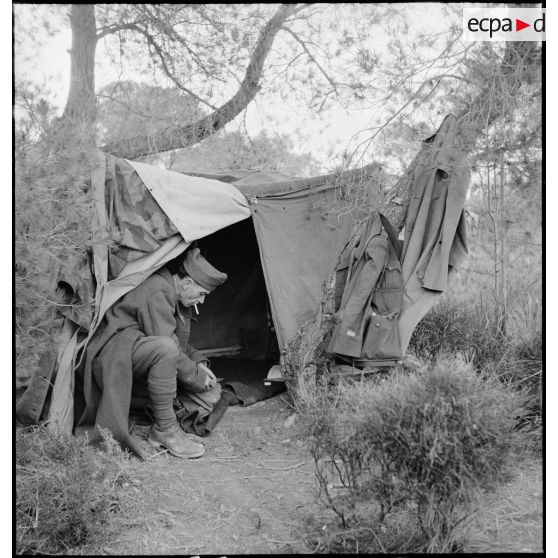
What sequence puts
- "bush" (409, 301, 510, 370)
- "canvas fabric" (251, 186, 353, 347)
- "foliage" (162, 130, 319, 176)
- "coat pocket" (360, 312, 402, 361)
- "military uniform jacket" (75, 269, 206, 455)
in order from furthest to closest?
1. "foliage" (162, 130, 319, 176)
2. "canvas fabric" (251, 186, 353, 347)
3. "bush" (409, 301, 510, 370)
4. "coat pocket" (360, 312, 402, 361)
5. "military uniform jacket" (75, 269, 206, 455)

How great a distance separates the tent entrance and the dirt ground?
211 centimetres

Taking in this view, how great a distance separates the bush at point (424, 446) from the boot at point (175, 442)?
1457 millimetres

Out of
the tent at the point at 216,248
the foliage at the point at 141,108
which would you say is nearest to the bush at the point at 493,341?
the tent at the point at 216,248

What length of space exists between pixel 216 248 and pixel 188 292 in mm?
1978

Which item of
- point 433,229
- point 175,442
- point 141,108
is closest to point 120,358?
point 175,442

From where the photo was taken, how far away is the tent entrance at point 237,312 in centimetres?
655

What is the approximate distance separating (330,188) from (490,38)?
6.42 ft

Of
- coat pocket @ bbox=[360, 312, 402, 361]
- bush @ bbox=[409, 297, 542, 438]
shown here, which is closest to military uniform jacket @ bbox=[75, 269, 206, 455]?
coat pocket @ bbox=[360, 312, 402, 361]

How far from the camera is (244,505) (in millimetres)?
3473

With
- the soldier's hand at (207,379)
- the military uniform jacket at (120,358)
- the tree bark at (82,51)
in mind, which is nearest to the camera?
the military uniform jacket at (120,358)

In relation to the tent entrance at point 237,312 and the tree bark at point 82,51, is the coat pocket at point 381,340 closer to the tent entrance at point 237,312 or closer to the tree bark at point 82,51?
the tent entrance at point 237,312

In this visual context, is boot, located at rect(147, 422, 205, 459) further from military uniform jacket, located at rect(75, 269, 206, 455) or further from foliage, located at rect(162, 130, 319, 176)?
foliage, located at rect(162, 130, 319, 176)

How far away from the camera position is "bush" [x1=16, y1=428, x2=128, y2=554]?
2.88 m

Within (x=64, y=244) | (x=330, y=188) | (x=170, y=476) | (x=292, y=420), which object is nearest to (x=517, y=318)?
(x=330, y=188)
